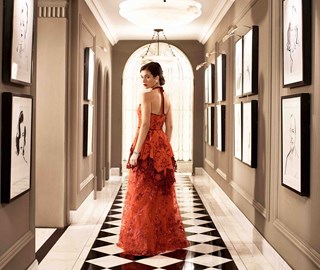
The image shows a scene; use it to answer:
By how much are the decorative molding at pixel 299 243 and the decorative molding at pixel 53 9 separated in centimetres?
354

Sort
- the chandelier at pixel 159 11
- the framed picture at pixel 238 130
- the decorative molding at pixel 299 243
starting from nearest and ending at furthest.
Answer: the decorative molding at pixel 299 243
the chandelier at pixel 159 11
the framed picture at pixel 238 130

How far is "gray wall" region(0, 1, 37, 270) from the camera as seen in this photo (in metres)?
3.40

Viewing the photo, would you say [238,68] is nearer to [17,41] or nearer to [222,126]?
[222,126]

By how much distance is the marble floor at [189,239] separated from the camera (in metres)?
4.77

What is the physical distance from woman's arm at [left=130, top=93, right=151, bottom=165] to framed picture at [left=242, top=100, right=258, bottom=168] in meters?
1.23

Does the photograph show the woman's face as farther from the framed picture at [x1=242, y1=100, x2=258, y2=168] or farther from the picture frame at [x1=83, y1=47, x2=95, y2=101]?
the picture frame at [x1=83, y1=47, x2=95, y2=101]

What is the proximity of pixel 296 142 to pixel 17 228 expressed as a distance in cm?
216

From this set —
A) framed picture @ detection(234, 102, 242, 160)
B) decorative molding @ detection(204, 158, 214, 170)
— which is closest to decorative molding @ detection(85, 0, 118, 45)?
framed picture @ detection(234, 102, 242, 160)

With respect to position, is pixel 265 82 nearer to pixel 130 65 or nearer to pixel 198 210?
pixel 198 210

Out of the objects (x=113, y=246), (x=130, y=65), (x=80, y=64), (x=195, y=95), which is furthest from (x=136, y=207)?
(x=130, y=65)

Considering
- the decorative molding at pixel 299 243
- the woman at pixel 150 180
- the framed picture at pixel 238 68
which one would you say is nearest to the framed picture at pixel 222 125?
the framed picture at pixel 238 68

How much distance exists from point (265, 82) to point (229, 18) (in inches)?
120

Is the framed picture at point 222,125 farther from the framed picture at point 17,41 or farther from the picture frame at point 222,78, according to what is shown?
the framed picture at point 17,41

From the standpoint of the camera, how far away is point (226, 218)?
23.3 ft
